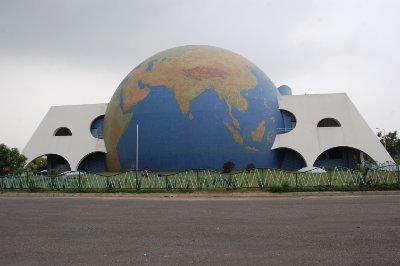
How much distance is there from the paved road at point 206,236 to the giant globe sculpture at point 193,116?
2095 centimetres

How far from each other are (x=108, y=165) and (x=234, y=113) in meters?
14.7

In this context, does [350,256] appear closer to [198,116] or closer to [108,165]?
[198,116]

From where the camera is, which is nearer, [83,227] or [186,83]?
[83,227]

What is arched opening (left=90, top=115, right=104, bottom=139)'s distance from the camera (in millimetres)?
41678

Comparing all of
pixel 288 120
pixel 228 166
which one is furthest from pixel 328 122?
pixel 228 166

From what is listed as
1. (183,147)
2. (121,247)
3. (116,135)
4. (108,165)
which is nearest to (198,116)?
(183,147)

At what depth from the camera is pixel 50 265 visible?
5598 millimetres

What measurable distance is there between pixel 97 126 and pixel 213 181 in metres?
27.3

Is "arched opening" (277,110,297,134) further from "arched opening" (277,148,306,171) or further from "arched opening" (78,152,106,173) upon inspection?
"arched opening" (78,152,106,173)

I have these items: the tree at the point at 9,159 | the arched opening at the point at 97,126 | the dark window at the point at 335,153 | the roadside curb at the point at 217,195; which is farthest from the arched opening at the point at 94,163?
the dark window at the point at 335,153

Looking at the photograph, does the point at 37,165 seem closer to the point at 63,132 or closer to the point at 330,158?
the point at 63,132

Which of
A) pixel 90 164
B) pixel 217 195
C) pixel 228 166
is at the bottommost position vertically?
pixel 217 195

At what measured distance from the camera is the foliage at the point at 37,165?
→ 4028 centimetres

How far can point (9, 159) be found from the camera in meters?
32.7
